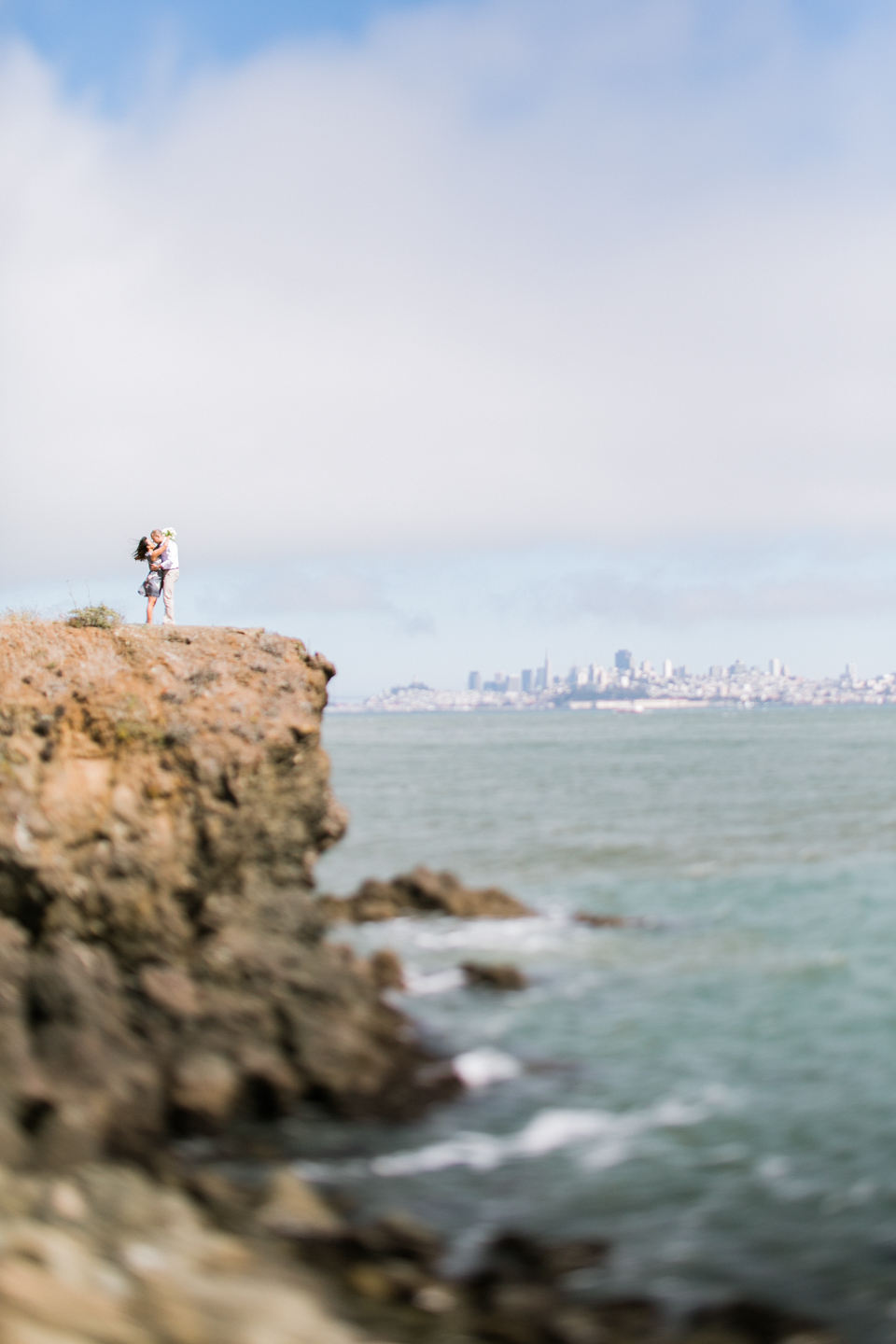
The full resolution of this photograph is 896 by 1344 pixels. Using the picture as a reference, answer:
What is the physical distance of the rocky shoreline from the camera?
773cm

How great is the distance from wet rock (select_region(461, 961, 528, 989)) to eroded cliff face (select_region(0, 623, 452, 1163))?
2164 millimetres

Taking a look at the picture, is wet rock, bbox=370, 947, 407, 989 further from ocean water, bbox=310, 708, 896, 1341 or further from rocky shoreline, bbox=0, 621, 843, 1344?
ocean water, bbox=310, 708, 896, 1341

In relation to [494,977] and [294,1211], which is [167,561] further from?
[294,1211]

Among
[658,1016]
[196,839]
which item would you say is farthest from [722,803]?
[196,839]

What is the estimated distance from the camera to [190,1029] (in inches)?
516

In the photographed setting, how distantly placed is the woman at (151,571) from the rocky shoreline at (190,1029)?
3.33 meters

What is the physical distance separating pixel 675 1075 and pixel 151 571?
1314 cm

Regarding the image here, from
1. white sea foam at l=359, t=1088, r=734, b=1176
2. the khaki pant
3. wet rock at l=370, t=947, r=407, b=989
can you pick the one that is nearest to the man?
the khaki pant

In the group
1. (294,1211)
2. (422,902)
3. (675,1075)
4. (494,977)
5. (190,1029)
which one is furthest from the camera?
(422,902)

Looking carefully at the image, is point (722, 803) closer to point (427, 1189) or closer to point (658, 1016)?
point (658, 1016)

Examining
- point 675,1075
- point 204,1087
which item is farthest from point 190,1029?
point 675,1075

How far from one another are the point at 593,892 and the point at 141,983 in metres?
15.0

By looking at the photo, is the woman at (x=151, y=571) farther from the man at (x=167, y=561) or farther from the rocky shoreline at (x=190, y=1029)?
the rocky shoreline at (x=190, y=1029)

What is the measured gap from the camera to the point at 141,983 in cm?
1362
